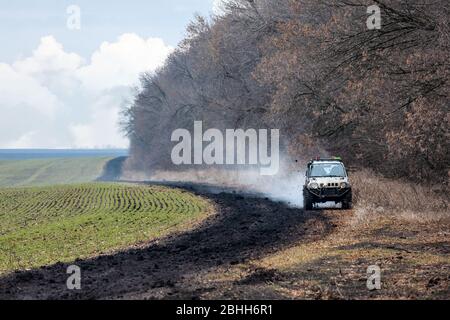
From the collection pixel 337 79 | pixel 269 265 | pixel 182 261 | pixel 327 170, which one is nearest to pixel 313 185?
pixel 327 170

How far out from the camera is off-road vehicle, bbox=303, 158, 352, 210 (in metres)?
29.5

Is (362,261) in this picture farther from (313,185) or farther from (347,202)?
(347,202)

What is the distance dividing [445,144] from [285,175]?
86.8ft

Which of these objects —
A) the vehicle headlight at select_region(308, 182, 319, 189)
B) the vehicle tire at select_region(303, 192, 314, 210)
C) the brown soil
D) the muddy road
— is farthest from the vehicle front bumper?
the brown soil

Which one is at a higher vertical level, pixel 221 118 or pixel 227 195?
Result: pixel 221 118

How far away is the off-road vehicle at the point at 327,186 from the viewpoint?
2953cm

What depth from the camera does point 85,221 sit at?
112 ft

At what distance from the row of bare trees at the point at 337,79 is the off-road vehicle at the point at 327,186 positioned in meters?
2.26

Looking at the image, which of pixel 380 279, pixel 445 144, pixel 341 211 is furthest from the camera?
pixel 341 211

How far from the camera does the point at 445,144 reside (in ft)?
87.2

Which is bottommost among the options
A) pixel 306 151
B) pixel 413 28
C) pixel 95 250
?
pixel 95 250

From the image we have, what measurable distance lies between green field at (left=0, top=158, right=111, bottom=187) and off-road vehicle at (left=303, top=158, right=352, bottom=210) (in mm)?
105288
